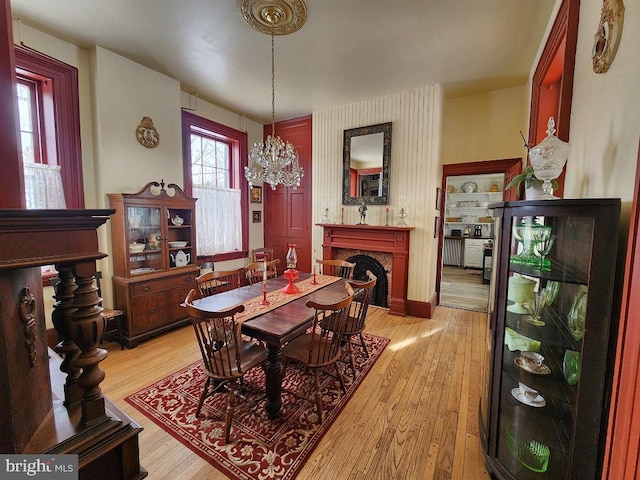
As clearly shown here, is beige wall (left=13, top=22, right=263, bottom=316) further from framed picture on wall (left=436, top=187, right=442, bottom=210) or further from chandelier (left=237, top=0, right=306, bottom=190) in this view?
framed picture on wall (left=436, top=187, right=442, bottom=210)

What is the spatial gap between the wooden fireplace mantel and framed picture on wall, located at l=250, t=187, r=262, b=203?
1.78 metres

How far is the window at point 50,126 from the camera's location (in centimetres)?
264

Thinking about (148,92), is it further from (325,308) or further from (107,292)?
(325,308)

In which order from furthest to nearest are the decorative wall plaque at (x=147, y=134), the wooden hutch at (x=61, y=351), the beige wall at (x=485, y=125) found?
the beige wall at (x=485, y=125) < the decorative wall plaque at (x=147, y=134) < the wooden hutch at (x=61, y=351)

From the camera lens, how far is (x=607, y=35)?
1335mm

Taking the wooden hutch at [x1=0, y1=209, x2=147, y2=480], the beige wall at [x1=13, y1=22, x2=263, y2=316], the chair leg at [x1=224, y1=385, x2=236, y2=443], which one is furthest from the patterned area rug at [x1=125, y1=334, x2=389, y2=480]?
the beige wall at [x1=13, y1=22, x2=263, y2=316]

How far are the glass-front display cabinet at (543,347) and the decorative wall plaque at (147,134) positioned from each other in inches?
149

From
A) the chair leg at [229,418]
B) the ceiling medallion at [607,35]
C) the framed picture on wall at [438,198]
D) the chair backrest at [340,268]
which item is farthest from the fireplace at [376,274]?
the ceiling medallion at [607,35]

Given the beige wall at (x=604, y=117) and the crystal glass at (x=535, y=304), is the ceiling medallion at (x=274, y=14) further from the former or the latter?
the crystal glass at (x=535, y=304)

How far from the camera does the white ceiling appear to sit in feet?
7.64

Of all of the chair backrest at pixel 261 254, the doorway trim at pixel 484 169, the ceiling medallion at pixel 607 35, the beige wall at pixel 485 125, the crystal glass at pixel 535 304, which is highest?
the beige wall at pixel 485 125

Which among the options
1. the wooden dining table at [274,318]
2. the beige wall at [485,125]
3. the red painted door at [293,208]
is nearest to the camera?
the wooden dining table at [274,318]

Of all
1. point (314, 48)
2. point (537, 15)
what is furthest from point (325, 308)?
point (537, 15)

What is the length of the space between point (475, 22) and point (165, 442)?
416cm
